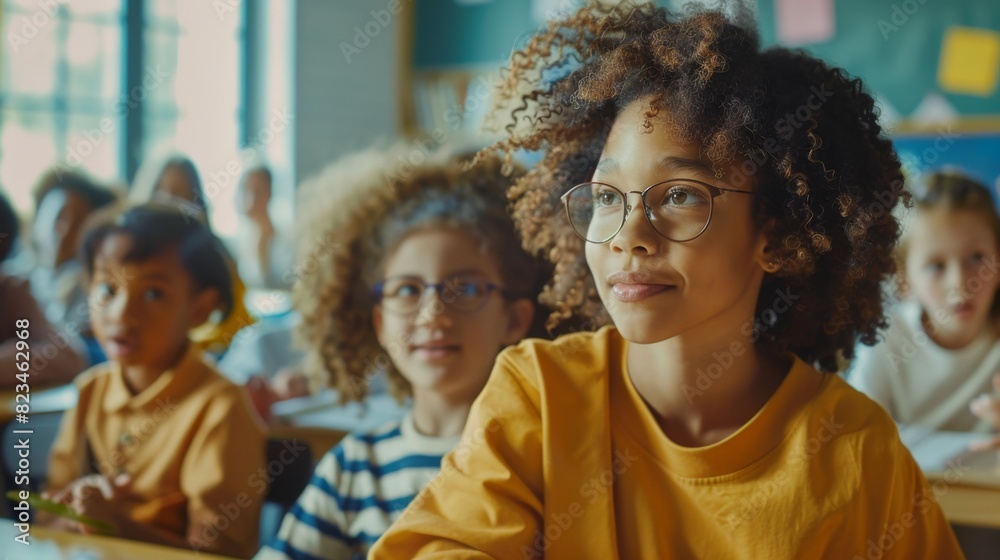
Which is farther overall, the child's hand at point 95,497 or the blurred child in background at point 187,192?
the blurred child in background at point 187,192

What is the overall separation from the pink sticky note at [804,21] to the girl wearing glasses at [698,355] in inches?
158

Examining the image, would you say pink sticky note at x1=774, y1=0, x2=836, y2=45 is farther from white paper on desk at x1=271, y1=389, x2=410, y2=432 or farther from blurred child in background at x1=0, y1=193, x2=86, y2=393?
blurred child in background at x1=0, y1=193, x2=86, y2=393

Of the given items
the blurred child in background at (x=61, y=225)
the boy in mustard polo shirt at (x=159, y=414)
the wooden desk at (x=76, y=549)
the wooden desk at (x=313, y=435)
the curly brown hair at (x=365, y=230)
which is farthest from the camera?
the blurred child in background at (x=61, y=225)

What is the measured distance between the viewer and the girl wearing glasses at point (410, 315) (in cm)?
148

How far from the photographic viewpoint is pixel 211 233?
6.71 feet

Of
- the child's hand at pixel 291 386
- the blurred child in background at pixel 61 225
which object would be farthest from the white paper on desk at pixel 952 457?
the blurred child in background at pixel 61 225

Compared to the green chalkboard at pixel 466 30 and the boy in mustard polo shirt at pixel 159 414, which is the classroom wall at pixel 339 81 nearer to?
the green chalkboard at pixel 466 30

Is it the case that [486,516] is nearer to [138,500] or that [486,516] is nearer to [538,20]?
[138,500]

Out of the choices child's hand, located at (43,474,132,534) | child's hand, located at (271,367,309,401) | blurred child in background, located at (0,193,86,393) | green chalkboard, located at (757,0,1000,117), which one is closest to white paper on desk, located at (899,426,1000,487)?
child's hand, located at (43,474,132,534)

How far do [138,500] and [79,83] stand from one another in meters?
3.52

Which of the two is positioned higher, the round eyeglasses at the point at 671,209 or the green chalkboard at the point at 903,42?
the green chalkboard at the point at 903,42

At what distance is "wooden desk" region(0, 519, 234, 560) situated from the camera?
46.4 inches

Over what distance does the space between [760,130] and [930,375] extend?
1478 mm

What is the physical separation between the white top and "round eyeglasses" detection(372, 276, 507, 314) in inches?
41.3
